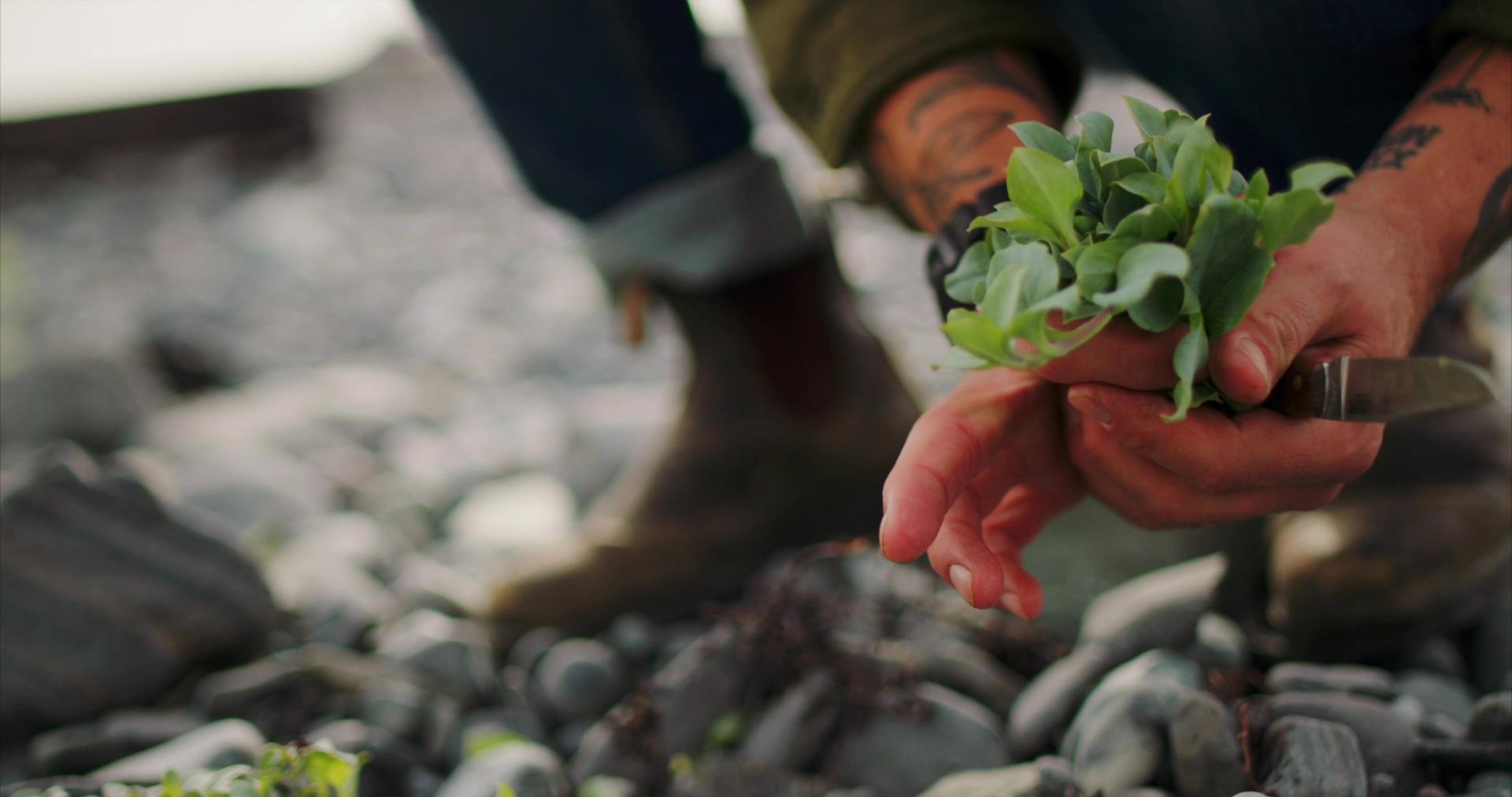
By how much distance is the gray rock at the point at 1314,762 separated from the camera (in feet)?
3.03

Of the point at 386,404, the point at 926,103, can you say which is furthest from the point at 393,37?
the point at 926,103

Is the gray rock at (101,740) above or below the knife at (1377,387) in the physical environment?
below

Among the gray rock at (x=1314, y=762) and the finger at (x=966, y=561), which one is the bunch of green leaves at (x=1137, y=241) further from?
the gray rock at (x=1314, y=762)

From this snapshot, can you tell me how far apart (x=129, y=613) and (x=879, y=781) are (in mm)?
984

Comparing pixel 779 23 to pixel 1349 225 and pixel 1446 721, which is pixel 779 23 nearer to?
pixel 1349 225

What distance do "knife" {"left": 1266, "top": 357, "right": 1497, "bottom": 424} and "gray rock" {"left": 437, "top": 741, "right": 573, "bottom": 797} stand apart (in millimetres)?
801

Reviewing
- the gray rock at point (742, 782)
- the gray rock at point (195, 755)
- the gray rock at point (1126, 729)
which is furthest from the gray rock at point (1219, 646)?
the gray rock at point (195, 755)

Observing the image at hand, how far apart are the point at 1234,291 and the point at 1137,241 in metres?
0.08

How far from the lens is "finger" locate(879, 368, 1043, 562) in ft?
2.57

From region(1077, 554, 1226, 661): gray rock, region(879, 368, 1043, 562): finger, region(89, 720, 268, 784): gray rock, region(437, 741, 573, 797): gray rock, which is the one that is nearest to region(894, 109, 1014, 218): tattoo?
region(879, 368, 1043, 562): finger

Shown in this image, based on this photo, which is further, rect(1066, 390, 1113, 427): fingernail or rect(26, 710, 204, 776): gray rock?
rect(26, 710, 204, 776): gray rock

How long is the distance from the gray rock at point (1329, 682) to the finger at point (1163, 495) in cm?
29

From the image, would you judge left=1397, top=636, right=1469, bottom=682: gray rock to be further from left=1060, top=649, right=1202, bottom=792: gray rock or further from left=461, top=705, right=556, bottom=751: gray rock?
left=461, top=705, right=556, bottom=751: gray rock

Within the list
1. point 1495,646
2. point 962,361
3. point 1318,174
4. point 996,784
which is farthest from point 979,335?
point 1495,646
